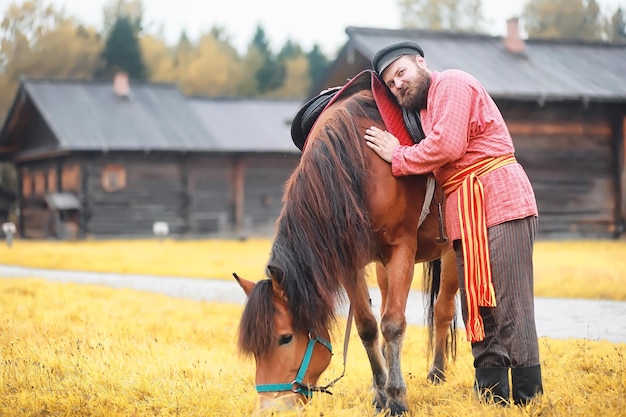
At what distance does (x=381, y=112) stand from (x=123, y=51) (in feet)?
151

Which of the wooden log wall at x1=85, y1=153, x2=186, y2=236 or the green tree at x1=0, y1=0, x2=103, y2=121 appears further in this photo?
the wooden log wall at x1=85, y1=153, x2=186, y2=236

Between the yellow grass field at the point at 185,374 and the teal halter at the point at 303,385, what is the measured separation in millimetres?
89

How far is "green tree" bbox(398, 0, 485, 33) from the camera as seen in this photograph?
4522cm

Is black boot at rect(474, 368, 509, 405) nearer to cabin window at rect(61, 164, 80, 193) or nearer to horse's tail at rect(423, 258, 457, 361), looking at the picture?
horse's tail at rect(423, 258, 457, 361)

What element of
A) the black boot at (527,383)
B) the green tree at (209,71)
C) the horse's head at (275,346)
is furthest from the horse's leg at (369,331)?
the green tree at (209,71)

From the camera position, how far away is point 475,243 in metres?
4.04

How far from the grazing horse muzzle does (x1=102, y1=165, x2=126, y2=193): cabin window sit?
79.3 feet

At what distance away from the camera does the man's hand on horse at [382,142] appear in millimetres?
4184

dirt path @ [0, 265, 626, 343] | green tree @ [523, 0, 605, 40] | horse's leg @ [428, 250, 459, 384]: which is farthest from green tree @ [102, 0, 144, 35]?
horse's leg @ [428, 250, 459, 384]

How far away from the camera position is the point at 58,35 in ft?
102

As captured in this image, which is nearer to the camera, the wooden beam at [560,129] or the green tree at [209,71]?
the wooden beam at [560,129]

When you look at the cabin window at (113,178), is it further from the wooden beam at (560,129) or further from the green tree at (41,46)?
the wooden beam at (560,129)

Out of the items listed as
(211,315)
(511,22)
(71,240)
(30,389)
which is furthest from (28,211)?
(30,389)

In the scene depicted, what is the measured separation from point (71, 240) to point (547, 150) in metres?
15.1
